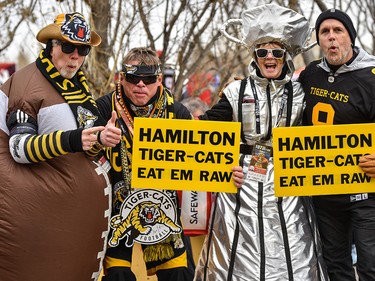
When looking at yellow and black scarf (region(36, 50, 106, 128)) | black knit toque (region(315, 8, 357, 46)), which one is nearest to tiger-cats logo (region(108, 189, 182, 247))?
yellow and black scarf (region(36, 50, 106, 128))

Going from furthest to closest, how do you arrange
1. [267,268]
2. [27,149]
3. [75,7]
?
[75,7]
[267,268]
[27,149]

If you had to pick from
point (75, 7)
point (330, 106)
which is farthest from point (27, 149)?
point (75, 7)

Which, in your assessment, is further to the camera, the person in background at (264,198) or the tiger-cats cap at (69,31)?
the person in background at (264,198)

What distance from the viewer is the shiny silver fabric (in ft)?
16.5

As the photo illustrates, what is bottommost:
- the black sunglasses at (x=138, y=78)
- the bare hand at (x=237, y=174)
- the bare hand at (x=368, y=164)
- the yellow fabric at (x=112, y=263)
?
the yellow fabric at (x=112, y=263)

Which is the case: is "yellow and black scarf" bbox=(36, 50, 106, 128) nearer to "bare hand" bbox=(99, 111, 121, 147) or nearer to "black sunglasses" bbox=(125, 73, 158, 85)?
"bare hand" bbox=(99, 111, 121, 147)

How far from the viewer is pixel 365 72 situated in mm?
4965

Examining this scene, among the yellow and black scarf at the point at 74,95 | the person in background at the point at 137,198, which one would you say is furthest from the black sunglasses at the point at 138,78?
the yellow and black scarf at the point at 74,95

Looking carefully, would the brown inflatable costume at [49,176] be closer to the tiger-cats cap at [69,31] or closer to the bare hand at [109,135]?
the tiger-cats cap at [69,31]

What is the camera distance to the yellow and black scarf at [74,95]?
15.0 ft

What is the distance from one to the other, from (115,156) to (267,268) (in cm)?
121

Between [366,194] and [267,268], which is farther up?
[366,194]

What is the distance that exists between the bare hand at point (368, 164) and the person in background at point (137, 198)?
2.53 feet

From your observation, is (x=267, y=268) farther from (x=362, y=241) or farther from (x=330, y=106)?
(x=330, y=106)
